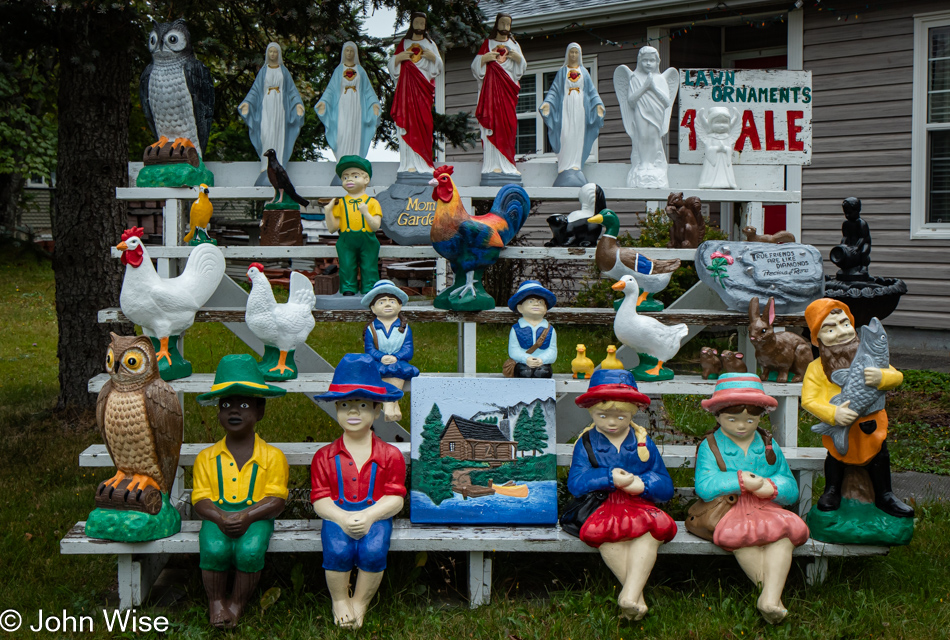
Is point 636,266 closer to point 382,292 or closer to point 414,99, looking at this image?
point 382,292

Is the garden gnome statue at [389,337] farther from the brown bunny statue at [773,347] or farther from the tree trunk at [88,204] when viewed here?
the tree trunk at [88,204]

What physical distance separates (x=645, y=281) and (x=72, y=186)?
158 inches

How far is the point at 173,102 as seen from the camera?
436 centimetres

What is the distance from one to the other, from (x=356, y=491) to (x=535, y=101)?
8.08 metres

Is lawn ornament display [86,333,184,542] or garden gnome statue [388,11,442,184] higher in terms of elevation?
garden gnome statue [388,11,442,184]

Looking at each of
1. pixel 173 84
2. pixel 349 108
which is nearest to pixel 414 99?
pixel 349 108

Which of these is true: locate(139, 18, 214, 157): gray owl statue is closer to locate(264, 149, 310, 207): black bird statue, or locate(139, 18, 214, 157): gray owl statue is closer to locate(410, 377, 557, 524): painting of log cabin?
locate(264, 149, 310, 207): black bird statue

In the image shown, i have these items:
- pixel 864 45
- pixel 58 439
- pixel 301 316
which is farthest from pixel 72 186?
pixel 864 45

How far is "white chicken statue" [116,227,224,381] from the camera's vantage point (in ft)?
12.2

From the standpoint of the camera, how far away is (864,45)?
8398 millimetres

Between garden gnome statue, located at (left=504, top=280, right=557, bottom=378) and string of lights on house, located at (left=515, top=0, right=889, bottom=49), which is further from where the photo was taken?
string of lights on house, located at (left=515, top=0, right=889, bottom=49)

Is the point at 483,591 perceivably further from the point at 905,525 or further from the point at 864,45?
the point at 864,45

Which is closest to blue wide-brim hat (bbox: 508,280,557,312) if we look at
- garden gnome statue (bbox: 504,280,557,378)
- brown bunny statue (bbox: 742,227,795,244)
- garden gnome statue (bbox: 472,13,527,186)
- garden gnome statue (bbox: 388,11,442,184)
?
garden gnome statue (bbox: 504,280,557,378)

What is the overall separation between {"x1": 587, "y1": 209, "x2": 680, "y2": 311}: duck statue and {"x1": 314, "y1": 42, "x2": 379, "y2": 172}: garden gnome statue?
1471 millimetres
